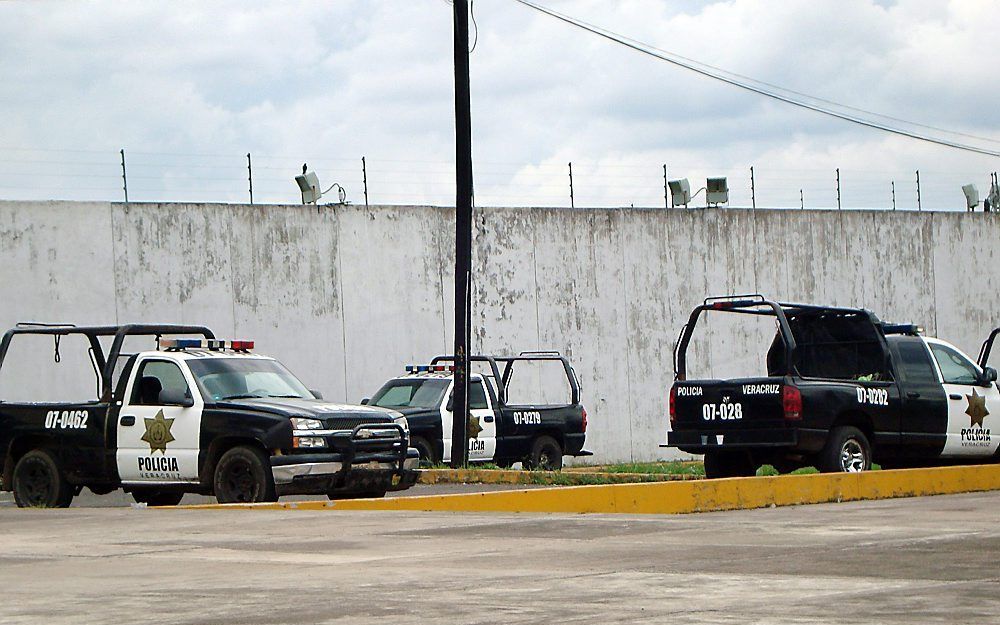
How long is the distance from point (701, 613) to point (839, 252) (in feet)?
84.5

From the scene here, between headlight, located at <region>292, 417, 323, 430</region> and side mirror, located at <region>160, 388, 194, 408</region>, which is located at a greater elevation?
side mirror, located at <region>160, 388, 194, 408</region>

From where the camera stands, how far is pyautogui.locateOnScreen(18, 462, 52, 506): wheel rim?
55.7 feet

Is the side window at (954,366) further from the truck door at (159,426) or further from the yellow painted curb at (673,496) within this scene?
the truck door at (159,426)

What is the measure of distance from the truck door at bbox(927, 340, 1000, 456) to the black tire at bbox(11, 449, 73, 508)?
992cm

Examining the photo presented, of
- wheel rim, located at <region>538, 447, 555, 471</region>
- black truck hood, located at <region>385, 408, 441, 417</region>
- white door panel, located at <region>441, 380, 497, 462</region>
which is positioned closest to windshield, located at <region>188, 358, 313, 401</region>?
black truck hood, located at <region>385, 408, 441, 417</region>

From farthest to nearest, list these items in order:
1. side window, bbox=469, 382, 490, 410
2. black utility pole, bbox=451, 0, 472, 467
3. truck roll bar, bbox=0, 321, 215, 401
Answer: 1. side window, bbox=469, 382, 490, 410
2. black utility pole, bbox=451, 0, 472, 467
3. truck roll bar, bbox=0, 321, 215, 401

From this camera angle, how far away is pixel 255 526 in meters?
11.9

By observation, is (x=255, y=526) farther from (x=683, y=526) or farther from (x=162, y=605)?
(x=162, y=605)

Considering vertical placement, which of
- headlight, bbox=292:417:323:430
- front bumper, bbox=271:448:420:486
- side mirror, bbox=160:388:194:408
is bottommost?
front bumper, bbox=271:448:420:486

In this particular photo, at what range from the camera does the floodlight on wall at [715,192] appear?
30.6m

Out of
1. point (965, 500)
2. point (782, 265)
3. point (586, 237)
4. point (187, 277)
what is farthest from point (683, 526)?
point (782, 265)

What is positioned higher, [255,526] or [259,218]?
[259,218]

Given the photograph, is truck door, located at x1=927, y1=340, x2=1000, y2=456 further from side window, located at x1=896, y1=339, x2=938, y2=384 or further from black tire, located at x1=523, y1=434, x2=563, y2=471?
black tire, located at x1=523, y1=434, x2=563, y2=471

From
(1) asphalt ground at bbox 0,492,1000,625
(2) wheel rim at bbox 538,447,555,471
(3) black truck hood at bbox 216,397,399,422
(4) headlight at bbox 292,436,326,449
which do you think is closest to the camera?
(1) asphalt ground at bbox 0,492,1000,625
